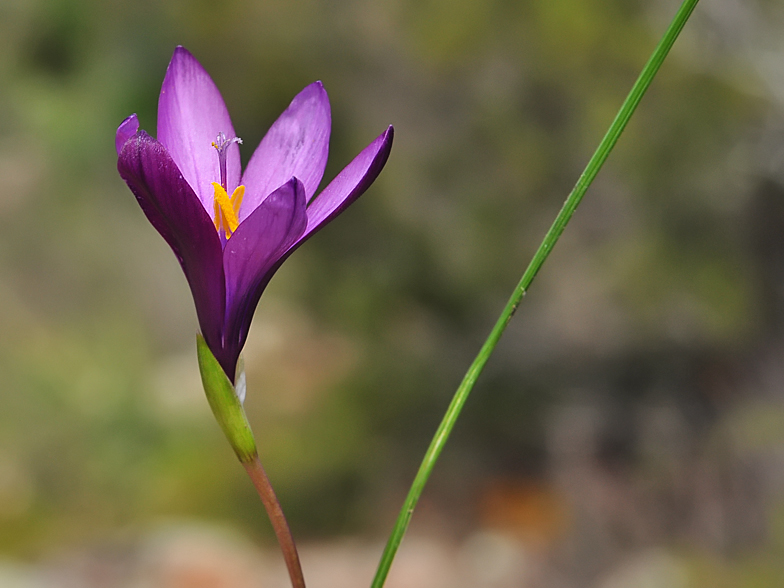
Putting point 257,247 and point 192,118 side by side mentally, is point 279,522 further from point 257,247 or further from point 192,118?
point 192,118

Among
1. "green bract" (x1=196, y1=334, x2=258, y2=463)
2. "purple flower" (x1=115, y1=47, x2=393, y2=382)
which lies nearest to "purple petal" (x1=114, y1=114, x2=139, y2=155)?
"purple flower" (x1=115, y1=47, x2=393, y2=382)


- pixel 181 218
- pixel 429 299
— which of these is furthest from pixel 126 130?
pixel 429 299

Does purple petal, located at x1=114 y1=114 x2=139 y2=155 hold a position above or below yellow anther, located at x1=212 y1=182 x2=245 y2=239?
below

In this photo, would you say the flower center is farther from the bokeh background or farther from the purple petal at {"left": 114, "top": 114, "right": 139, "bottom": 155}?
the bokeh background

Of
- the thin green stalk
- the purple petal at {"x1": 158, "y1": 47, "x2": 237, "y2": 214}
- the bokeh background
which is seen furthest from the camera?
the bokeh background

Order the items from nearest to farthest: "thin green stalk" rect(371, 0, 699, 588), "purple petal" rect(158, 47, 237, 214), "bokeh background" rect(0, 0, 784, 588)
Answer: "thin green stalk" rect(371, 0, 699, 588) → "purple petal" rect(158, 47, 237, 214) → "bokeh background" rect(0, 0, 784, 588)

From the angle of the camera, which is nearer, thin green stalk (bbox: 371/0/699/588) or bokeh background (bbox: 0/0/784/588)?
thin green stalk (bbox: 371/0/699/588)

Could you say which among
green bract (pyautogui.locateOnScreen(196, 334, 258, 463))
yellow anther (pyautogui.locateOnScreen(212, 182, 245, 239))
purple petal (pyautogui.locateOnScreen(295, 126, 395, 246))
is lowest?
green bract (pyautogui.locateOnScreen(196, 334, 258, 463))

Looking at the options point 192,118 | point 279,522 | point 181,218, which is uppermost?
point 192,118
